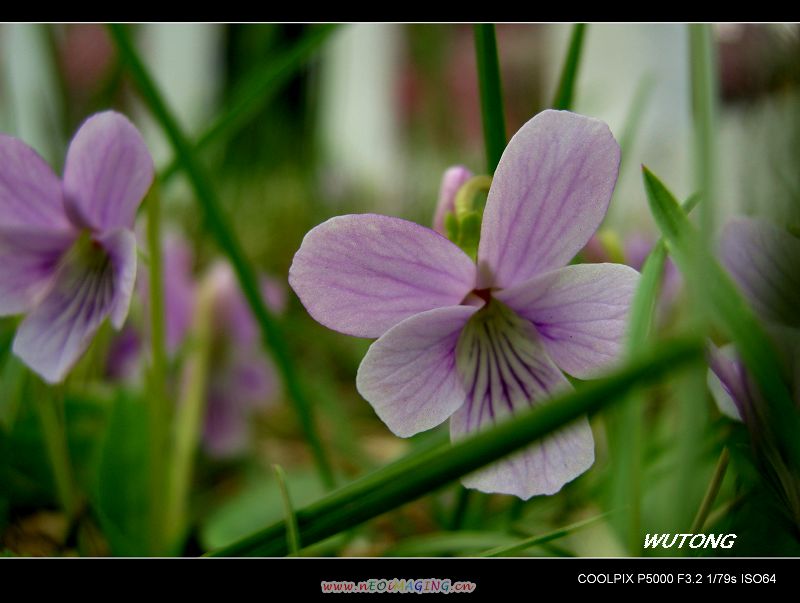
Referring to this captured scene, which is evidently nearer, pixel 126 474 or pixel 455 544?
pixel 455 544

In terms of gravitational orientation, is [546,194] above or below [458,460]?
above

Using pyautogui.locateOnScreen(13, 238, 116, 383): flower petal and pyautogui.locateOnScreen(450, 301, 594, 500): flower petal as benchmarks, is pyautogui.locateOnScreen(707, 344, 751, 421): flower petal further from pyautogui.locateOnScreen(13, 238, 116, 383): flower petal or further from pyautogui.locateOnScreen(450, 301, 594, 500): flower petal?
pyautogui.locateOnScreen(13, 238, 116, 383): flower petal

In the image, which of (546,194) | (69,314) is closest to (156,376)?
(69,314)

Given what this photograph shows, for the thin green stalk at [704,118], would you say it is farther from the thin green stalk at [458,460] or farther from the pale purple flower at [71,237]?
the pale purple flower at [71,237]

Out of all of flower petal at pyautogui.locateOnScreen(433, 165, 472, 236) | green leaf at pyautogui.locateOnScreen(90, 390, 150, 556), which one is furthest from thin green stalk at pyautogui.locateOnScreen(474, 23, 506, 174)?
green leaf at pyautogui.locateOnScreen(90, 390, 150, 556)

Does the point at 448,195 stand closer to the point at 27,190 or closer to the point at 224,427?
the point at 27,190
